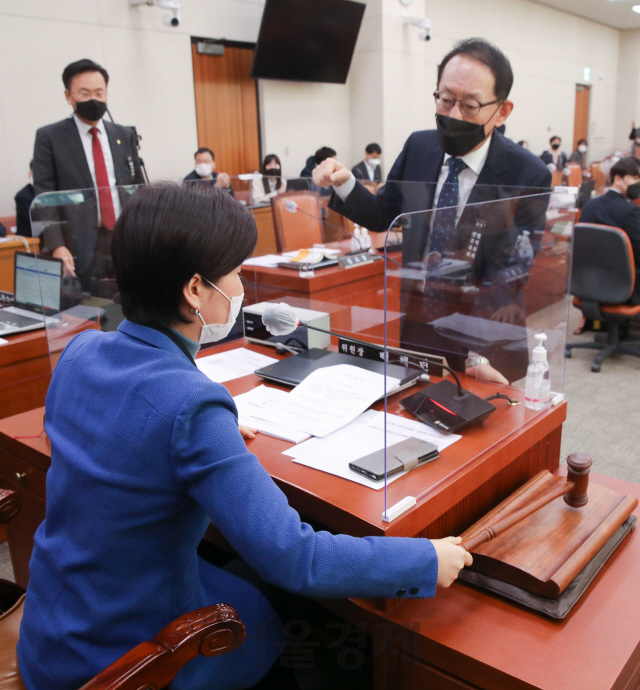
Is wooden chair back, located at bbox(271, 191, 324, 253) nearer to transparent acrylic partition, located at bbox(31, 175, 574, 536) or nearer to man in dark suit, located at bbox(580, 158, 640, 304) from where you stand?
transparent acrylic partition, located at bbox(31, 175, 574, 536)

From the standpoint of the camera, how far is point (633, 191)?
421 cm

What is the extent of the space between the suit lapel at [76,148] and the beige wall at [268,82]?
2.01 metres

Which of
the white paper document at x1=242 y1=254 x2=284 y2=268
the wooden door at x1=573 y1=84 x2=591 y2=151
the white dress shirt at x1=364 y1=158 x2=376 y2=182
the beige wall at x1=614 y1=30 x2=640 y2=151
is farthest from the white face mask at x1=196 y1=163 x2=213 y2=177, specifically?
the beige wall at x1=614 y1=30 x2=640 y2=151

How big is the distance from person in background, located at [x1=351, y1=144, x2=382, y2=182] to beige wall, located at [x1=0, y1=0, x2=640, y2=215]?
0.60 m

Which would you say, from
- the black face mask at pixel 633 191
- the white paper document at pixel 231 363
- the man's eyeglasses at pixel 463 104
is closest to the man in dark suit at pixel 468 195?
the man's eyeglasses at pixel 463 104

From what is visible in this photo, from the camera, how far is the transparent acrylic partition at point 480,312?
131 centimetres

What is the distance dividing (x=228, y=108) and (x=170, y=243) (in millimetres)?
6748

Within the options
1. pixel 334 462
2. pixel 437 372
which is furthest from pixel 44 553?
pixel 437 372

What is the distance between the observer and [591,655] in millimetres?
887

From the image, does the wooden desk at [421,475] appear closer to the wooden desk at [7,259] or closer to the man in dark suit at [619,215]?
the wooden desk at [7,259]

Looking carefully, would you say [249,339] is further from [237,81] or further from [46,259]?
[237,81]

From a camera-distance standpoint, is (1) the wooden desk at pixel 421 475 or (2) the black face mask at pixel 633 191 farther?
(2) the black face mask at pixel 633 191

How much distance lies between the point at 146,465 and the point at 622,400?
3.28 m

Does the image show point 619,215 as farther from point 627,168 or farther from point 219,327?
point 219,327
